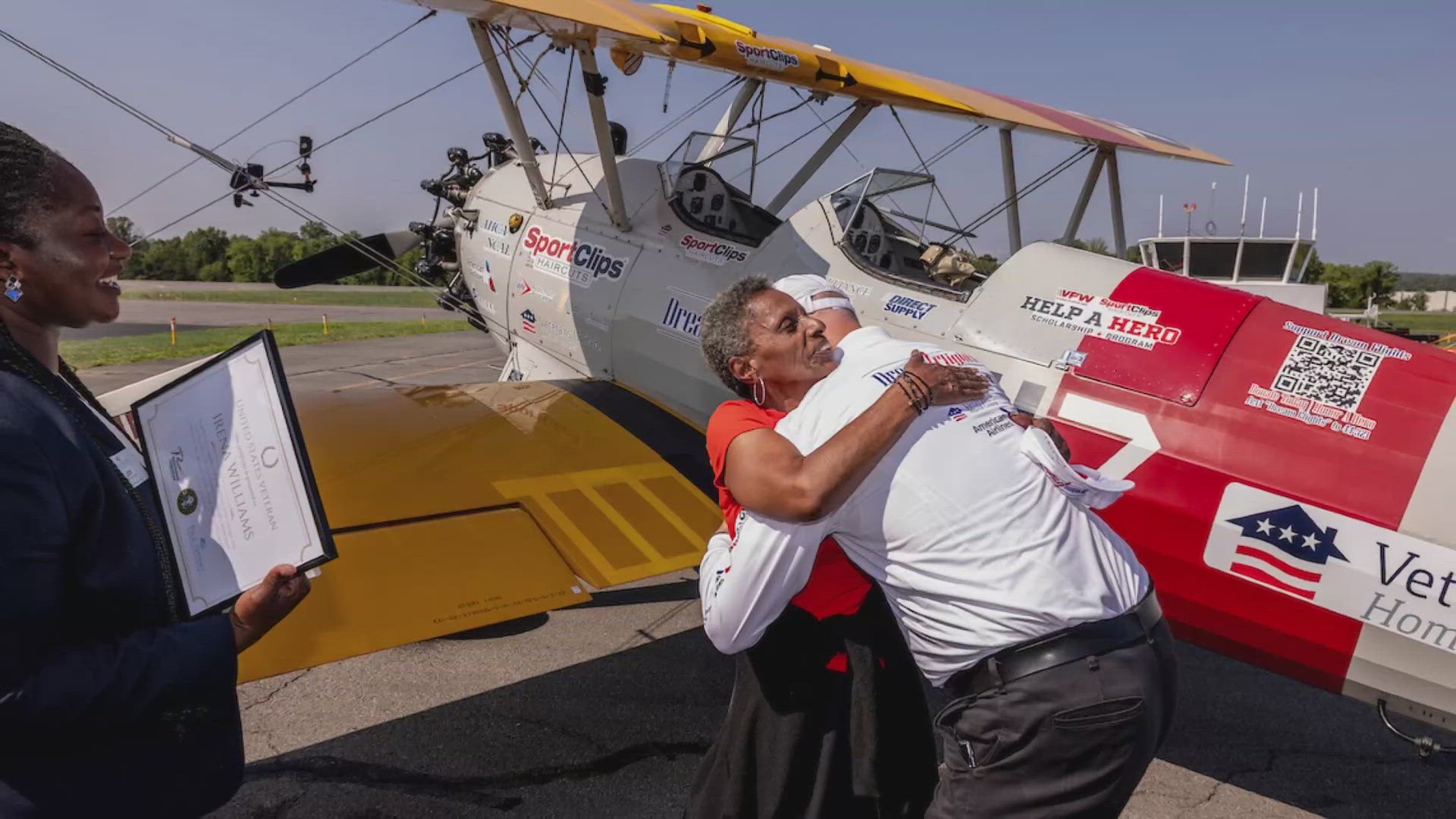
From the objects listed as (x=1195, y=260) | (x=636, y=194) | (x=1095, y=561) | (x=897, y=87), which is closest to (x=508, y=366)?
(x=636, y=194)

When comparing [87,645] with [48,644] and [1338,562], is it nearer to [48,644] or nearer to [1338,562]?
[48,644]

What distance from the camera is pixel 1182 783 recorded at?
3797mm

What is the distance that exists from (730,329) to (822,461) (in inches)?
20.0

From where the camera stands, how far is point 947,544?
5.44ft

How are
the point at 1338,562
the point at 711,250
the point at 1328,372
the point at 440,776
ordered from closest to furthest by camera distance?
1. the point at 1338,562
2. the point at 1328,372
3. the point at 440,776
4. the point at 711,250

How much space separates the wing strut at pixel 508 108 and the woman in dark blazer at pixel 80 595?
392cm

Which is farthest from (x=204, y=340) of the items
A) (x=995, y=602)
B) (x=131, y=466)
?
(x=995, y=602)

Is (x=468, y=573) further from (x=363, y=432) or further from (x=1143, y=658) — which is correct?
(x=1143, y=658)

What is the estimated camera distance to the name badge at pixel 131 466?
152 centimetres

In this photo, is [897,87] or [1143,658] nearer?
[1143,658]

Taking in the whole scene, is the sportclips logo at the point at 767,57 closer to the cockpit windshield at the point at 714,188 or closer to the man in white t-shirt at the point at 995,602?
the cockpit windshield at the point at 714,188

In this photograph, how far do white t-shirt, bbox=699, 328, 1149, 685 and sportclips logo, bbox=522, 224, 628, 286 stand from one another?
402 centimetres

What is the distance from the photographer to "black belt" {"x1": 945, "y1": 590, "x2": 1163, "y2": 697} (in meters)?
1.64

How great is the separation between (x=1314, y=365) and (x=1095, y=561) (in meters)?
1.93
